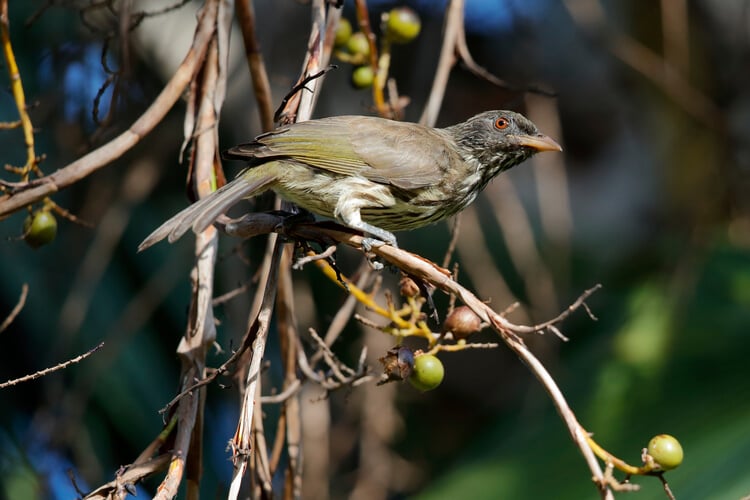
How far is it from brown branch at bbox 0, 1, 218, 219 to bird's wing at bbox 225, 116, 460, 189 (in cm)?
40

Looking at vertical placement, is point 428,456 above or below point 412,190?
below

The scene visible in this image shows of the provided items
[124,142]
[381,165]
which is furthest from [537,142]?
[124,142]

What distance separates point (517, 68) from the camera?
5.60 m

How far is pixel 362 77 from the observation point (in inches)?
124

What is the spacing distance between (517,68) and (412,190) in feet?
8.94

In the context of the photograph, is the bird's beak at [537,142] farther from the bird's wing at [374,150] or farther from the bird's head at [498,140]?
the bird's wing at [374,150]

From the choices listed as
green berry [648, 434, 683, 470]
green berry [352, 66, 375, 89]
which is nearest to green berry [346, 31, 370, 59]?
green berry [352, 66, 375, 89]

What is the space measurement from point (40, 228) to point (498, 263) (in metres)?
3.75

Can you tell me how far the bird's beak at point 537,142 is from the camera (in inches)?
128

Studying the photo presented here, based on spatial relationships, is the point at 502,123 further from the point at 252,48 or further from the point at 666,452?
the point at 666,452

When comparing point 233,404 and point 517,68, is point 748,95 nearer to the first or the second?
point 517,68

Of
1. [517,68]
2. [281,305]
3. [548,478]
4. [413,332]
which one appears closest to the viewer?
[413,332]

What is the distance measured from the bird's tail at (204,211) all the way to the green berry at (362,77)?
561 mm

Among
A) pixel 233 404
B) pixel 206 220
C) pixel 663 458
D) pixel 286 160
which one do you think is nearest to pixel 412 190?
pixel 286 160
